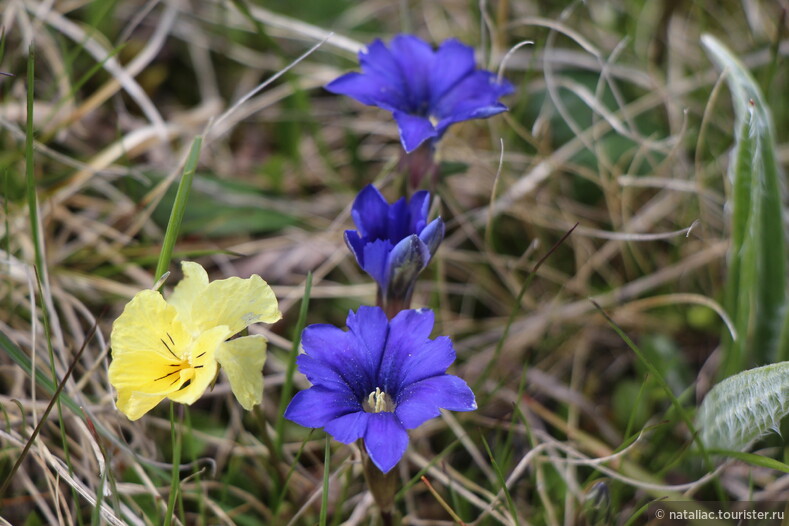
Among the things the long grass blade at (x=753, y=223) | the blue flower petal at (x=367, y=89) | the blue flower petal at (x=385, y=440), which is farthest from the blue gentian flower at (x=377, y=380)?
the long grass blade at (x=753, y=223)

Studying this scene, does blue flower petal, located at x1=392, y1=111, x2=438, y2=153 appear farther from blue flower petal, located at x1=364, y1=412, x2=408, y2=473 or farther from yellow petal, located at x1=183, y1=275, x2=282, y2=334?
blue flower petal, located at x1=364, y1=412, x2=408, y2=473

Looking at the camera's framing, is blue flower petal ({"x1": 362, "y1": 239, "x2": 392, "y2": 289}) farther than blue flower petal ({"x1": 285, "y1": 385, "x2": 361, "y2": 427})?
Yes

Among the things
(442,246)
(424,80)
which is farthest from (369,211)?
(442,246)

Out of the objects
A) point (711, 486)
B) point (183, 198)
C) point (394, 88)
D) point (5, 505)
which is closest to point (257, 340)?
point (183, 198)

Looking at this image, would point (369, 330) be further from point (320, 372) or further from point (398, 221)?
point (398, 221)

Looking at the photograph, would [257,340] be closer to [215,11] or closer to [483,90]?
[483,90]

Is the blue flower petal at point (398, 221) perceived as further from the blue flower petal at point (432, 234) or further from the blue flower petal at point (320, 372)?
the blue flower petal at point (320, 372)

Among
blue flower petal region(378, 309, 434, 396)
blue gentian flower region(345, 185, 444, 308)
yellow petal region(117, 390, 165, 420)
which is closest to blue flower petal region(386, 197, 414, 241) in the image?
blue gentian flower region(345, 185, 444, 308)
